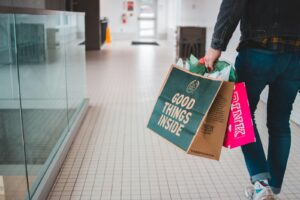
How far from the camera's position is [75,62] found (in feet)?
10.7

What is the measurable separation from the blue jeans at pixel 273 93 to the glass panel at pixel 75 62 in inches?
69.1

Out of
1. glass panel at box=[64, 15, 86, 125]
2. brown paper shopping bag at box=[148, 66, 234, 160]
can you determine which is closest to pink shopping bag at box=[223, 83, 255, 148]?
brown paper shopping bag at box=[148, 66, 234, 160]

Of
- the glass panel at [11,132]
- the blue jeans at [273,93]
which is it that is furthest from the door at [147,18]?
the blue jeans at [273,93]

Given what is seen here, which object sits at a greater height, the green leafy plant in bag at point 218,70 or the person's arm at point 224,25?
the person's arm at point 224,25

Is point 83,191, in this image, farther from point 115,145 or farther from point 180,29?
point 180,29

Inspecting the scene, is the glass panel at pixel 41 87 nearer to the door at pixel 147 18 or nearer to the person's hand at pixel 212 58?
the person's hand at pixel 212 58

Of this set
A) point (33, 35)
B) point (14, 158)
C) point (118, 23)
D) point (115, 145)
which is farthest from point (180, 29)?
point (118, 23)

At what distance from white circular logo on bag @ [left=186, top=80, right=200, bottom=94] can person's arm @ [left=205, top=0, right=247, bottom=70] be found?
0.10m

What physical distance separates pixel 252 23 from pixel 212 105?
399 millimetres

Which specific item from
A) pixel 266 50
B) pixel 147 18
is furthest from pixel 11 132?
pixel 147 18

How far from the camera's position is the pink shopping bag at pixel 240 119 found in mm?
1376

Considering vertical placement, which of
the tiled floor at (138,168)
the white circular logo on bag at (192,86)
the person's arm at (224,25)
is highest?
the person's arm at (224,25)

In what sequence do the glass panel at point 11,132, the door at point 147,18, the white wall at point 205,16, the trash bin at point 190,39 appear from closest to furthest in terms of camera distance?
1. the glass panel at point 11,132
2. the white wall at point 205,16
3. the trash bin at point 190,39
4. the door at point 147,18

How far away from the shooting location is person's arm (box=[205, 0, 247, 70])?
134cm
